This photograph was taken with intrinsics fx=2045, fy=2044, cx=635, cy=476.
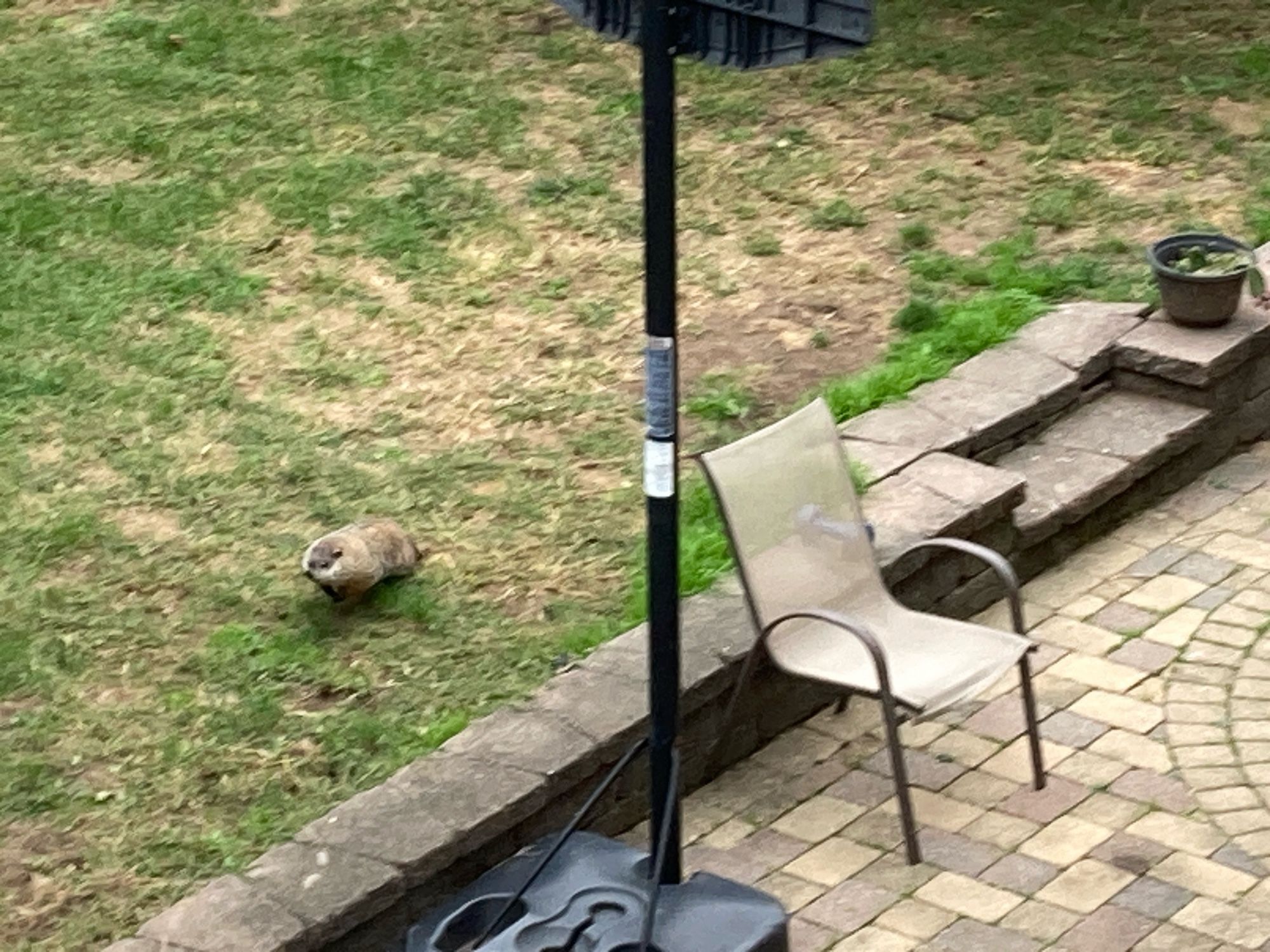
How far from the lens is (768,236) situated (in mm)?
8656

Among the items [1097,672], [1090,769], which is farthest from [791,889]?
[1097,672]

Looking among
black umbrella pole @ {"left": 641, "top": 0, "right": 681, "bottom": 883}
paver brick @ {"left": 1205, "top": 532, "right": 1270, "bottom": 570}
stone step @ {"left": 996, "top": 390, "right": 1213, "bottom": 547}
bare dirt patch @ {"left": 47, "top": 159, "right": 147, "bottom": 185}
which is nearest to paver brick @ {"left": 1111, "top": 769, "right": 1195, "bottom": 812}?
stone step @ {"left": 996, "top": 390, "right": 1213, "bottom": 547}

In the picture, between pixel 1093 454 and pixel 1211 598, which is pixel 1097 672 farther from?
pixel 1093 454

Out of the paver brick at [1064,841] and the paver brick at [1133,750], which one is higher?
the paver brick at [1064,841]

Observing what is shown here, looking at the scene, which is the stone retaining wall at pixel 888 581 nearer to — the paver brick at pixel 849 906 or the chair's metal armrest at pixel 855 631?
the chair's metal armrest at pixel 855 631

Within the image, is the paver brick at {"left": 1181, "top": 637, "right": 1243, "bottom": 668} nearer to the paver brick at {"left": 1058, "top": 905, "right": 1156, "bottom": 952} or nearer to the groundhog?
the paver brick at {"left": 1058, "top": 905, "right": 1156, "bottom": 952}

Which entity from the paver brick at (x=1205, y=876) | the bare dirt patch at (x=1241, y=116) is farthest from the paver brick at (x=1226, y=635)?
the bare dirt patch at (x=1241, y=116)

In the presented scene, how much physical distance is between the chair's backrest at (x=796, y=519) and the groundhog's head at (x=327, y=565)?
4.05ft

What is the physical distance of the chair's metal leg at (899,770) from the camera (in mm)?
5188

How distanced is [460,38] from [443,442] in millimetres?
4511

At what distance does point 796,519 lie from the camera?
5.69 meters

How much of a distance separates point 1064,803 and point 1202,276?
98.0 inches

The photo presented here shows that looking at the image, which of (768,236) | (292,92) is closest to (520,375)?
(768,236)

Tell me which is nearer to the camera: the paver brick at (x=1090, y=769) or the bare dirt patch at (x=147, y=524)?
the paver brick at (x=1090, y=769)
